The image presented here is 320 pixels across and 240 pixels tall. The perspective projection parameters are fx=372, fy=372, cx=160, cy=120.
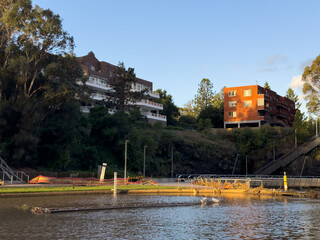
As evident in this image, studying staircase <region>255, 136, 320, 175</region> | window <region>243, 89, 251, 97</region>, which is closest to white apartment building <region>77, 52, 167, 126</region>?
window <region>243, 89, 251, 97</region>

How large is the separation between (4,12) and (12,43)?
4.00 metres

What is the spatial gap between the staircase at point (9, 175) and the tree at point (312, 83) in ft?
221

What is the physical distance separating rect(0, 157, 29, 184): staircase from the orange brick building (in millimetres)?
67697

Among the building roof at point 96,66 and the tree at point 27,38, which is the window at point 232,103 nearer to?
the building roof at point 96,66

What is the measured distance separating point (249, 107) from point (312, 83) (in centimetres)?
1762

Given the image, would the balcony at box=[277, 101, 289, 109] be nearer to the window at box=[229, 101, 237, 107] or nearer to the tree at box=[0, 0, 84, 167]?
the window at box=[229, 101, 237, 107]

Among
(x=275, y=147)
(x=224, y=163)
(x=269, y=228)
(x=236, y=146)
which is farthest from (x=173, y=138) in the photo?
(x=269, y=228)

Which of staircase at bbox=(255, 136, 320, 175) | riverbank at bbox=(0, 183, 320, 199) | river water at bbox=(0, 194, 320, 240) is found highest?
staircase at bbox=(255, 136, 320, 175)

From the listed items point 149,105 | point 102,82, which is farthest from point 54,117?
point 149,105

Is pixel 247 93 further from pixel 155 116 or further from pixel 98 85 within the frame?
pixel 98 85

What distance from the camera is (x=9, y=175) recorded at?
136 feet

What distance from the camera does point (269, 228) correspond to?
16141mm

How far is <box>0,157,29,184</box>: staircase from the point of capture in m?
41.2

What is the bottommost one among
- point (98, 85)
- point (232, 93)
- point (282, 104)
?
point (98, 85)
